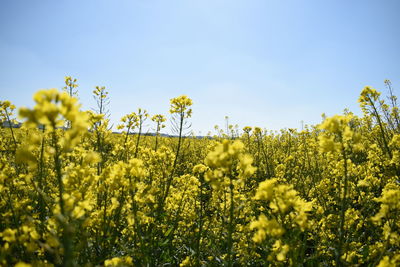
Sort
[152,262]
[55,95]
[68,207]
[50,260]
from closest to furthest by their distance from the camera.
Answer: [55,95] → [68,207] → [152,262] → [50,260]

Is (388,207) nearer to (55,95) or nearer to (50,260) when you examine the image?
(55,95)

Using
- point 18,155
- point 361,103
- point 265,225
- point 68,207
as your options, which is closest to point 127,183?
point 68,207

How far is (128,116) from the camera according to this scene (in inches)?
170

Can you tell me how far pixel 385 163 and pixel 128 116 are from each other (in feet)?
16.8

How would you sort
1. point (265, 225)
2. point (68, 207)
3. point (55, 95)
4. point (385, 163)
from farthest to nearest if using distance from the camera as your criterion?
point (385, 163) → point (68, 207) → point (265, 225) → point (55, 95)

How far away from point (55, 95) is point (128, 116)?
111 inches

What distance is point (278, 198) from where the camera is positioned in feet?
6.63

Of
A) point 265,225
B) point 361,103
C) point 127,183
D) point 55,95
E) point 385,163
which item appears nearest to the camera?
point 55,95

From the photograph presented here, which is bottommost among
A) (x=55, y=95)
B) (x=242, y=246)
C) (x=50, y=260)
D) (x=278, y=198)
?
(x=50, y=260)

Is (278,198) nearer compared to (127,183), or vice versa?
(278,198)

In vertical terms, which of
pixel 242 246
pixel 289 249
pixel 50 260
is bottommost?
pixel 50 260

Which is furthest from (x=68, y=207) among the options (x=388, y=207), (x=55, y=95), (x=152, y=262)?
(x=388, y=207)

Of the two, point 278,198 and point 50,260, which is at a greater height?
point 278,198

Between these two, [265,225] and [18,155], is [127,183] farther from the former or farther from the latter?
[265,225]
